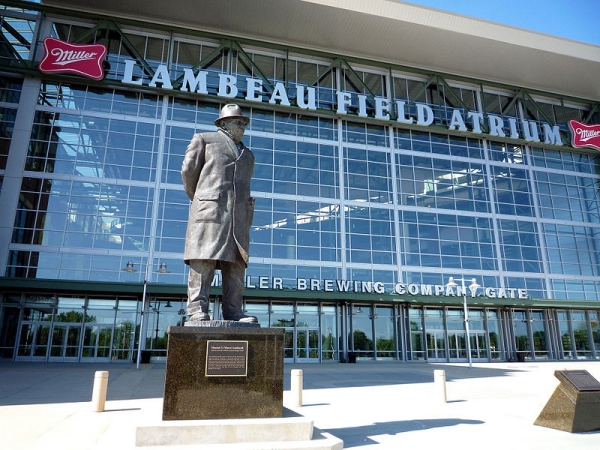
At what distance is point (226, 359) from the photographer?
6.21m

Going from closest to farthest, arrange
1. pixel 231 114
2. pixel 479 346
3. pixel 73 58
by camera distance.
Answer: pixel 231 114 → pixel 73 58 → pixel 479 346

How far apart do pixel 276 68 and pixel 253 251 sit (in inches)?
570

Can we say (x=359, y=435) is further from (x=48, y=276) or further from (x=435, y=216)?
(x=435, y=216)

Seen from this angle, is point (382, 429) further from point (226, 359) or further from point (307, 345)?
point (307, 345)

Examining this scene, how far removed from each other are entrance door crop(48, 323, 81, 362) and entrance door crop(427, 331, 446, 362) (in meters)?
23.6

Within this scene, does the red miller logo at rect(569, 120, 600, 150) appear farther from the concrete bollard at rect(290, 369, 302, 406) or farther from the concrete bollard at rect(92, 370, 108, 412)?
the concrete bollard at rect(92, 370, 108, 412)

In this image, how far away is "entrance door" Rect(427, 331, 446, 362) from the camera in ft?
109

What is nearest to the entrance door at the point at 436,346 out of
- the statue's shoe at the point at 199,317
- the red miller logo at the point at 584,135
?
the red miller logo at the point at 584,135

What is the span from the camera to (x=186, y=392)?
594cm

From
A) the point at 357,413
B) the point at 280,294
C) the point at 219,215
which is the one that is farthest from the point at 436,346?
the point at 219,215

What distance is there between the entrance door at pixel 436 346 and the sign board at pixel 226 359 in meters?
29.6

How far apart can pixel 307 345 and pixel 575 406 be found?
23897 millimetres

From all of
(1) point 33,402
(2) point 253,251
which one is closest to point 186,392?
(1) point 33,402

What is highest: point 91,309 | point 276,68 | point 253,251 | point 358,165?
point 276,68
